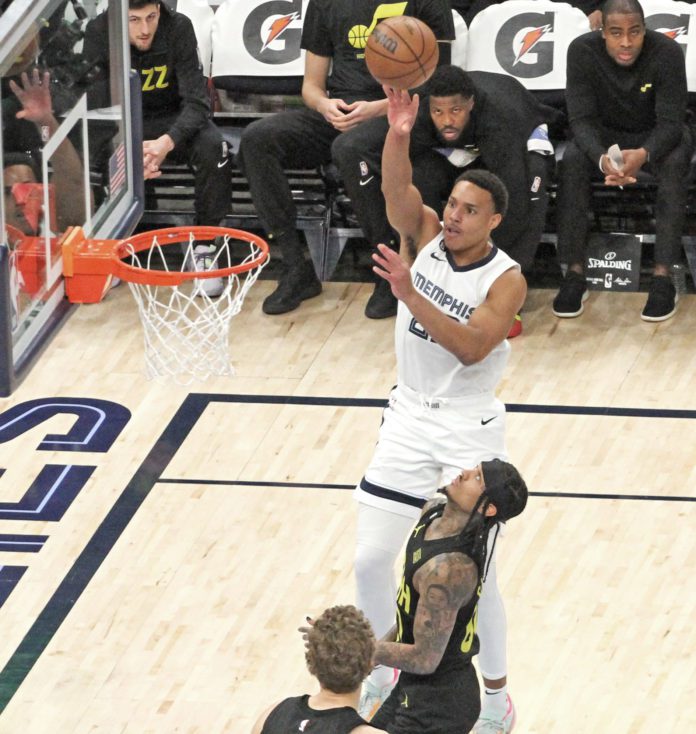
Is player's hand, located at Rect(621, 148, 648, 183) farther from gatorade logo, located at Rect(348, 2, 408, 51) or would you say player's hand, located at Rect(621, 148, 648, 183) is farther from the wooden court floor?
gatorade logo, located at Rect(348, 2, 408, 51)

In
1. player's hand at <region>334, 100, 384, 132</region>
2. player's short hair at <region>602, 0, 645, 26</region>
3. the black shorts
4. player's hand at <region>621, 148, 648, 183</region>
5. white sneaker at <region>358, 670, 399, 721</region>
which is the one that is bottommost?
white sneaker at <region>358, 670, 399, 721</region>

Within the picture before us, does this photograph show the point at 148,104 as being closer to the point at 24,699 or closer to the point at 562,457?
the point at 562,457

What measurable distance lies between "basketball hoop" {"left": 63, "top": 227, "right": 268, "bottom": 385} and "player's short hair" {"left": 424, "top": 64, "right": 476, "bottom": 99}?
1.20 metres

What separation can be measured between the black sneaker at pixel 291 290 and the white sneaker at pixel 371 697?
3.67 m

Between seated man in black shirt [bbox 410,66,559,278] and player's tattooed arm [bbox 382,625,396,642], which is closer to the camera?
player's tattooed arm [bbox 382,625,396,642]

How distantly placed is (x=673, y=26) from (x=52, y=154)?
4590 millimetres

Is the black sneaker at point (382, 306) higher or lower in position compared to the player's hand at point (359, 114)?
lower

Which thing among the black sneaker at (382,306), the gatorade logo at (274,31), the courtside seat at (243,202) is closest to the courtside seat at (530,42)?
the gatorade logo at (274,31)

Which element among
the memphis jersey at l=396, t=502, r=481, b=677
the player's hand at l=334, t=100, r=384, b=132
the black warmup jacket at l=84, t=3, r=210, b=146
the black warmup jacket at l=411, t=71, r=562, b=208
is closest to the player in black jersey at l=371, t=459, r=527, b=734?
the memphis jersey at l=396, t=502, r=481, b=677

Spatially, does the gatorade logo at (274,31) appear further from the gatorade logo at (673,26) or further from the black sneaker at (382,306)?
the gatorade logo at (673,26)

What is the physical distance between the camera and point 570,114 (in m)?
8.84

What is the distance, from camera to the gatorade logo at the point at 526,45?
930cm

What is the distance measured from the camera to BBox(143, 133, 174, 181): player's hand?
885 centimetres

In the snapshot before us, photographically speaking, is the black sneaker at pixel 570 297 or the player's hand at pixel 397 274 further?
the black sneaker at pixel 570 297
